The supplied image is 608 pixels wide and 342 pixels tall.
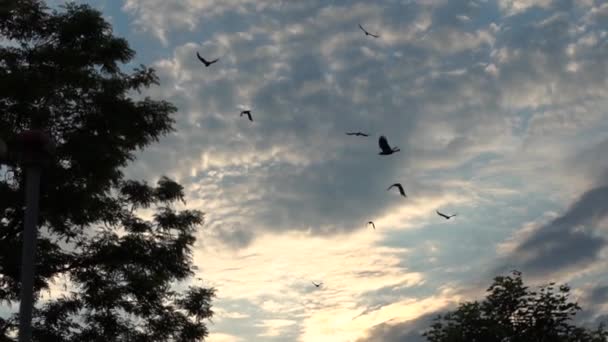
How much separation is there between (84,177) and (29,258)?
1685 cm

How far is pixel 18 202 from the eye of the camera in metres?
22.0

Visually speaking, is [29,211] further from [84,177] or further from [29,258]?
[84,177]

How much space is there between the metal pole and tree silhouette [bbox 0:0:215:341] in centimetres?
1558

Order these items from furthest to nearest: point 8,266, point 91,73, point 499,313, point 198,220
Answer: point 499,313, point 198,220, point 91,73, point 8,266

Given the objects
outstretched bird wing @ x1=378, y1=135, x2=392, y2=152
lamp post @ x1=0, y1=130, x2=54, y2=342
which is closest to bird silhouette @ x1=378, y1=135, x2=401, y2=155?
outstretched bird wing @ x1=378, y1=135, x2=392, y2=152

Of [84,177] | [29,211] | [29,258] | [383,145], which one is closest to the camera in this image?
[29,258]

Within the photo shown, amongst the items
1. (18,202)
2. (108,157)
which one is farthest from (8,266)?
(108,157)

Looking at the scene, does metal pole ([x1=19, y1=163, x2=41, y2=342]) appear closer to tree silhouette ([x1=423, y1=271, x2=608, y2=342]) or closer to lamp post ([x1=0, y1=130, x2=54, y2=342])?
lamp post ([x1=0, y1=130, x2=54, y2=342])

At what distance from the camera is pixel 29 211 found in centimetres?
673

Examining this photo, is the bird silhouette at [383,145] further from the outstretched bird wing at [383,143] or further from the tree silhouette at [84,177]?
the tree silhouette at [84,177]

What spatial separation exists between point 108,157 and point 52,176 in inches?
65.8

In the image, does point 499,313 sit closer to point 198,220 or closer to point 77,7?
point 198,220

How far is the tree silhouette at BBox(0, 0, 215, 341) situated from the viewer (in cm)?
2234

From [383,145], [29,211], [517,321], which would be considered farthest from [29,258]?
[517,321]
